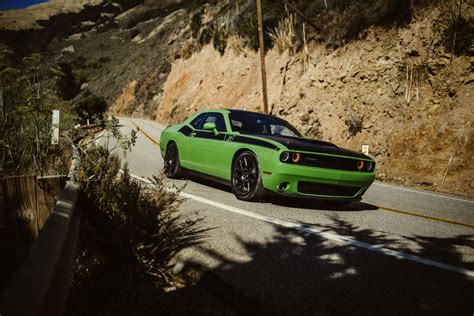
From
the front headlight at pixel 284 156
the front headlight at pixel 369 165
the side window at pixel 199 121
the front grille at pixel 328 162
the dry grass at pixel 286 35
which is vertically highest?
the dry grass at pixel 286 35

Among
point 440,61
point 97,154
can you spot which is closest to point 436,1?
point 440,61

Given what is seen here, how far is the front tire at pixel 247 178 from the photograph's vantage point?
5465 mm

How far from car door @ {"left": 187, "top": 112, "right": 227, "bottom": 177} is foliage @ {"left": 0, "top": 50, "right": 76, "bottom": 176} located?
221cm

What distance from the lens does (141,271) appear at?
2709mm

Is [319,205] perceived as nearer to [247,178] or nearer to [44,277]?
[247,178]

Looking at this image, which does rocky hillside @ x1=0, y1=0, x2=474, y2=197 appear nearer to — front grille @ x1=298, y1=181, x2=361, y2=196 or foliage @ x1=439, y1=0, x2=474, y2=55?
foliage @ x1=439, y1=0, x2=474, y2=55

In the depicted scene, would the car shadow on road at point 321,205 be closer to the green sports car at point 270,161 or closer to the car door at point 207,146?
the green sports car at point 270,161

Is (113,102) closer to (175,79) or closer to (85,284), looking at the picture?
(175,79)

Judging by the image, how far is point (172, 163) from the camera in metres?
7.86

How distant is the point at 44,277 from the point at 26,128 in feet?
16.1

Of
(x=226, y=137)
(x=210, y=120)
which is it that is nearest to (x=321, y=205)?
(x=226, y=137)

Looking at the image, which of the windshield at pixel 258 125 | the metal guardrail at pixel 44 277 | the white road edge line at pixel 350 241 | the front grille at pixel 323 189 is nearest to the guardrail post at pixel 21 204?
the metal guardrail at pixel 44 277

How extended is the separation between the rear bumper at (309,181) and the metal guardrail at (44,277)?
3.35 metres

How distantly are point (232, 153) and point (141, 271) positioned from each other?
343cm
